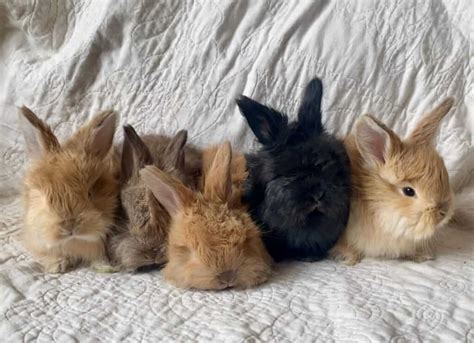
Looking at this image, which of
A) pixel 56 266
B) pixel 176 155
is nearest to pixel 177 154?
pixel 176 155

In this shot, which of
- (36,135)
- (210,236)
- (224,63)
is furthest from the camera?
(224,63)

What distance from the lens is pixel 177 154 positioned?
4.38 ft

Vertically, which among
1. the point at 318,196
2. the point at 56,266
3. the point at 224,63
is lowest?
the point at 56,266

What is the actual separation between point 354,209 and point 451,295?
271mm

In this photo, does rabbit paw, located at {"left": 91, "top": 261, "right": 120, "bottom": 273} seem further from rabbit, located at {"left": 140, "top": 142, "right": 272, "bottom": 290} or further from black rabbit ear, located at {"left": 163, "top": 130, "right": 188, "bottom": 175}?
black rabbit ear, located at {"left": 163, "top": 130, "right": 188, "bottom": 175}

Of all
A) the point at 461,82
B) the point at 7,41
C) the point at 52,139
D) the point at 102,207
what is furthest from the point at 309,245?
the point at 7,41

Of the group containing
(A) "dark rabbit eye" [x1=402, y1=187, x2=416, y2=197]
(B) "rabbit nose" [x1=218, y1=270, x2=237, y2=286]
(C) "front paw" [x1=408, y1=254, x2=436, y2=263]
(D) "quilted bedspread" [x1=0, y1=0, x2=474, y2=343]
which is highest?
(D) "quilted bedspread" [x1=0, y1=0, x2=474, y2=343]

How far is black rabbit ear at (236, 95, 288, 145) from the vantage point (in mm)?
1308

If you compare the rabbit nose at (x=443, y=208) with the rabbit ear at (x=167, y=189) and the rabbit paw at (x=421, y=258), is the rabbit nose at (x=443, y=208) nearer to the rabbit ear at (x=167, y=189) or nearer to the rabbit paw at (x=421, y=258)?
the rabbit paw at (x=421, y=258)

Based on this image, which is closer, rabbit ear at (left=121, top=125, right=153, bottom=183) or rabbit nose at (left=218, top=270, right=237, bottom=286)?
rabbit nose at (left=218, top=270, right=237, bottom=286)

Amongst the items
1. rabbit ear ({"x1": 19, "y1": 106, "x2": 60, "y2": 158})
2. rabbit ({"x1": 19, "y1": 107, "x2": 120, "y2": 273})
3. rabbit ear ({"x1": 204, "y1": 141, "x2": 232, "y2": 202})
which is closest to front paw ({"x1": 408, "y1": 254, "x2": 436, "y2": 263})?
rabbit ear ({"x1": 204, "y1": 141, "x2": 232, "y2": 202})

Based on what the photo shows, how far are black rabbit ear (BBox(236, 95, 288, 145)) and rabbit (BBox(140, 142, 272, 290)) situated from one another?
0.29ft

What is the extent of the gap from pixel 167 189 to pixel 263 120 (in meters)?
0.25

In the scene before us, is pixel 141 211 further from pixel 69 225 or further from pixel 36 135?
pixel 36 135
